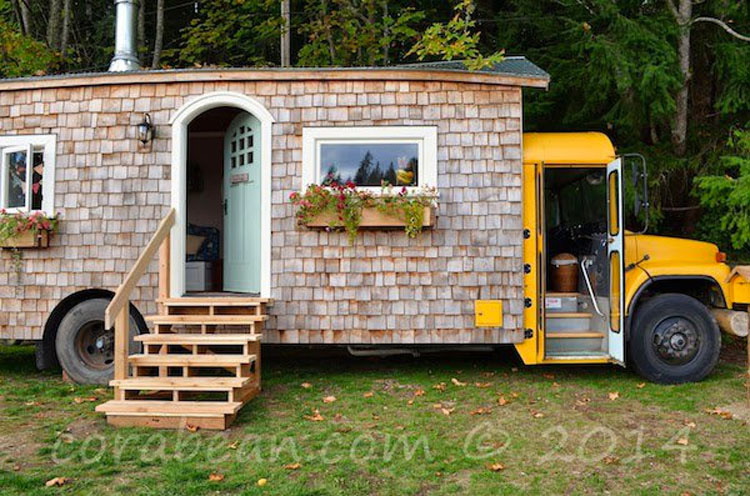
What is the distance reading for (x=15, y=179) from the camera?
21.8 ft

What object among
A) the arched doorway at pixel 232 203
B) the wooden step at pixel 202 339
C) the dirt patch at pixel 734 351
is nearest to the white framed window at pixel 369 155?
the arched doorway at pixel 232 203

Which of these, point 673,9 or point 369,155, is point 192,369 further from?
point 673,9

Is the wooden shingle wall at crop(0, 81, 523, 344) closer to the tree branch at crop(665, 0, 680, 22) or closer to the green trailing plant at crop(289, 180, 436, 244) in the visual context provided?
the green trailing plant at crop(289, 180, 436, 244)

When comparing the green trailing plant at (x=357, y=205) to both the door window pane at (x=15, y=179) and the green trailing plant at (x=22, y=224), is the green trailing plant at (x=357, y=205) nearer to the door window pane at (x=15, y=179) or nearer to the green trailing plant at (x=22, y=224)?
the green trailing plant at (x=22, y=224)

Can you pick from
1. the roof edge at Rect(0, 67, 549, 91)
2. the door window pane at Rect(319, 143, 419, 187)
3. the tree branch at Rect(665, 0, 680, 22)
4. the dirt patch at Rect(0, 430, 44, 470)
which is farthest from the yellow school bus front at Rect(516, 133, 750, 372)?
the dirt patch at Rect(0, 430, 44, 470)

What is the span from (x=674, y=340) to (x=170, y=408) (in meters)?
4.65

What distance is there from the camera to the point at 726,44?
27.5ft

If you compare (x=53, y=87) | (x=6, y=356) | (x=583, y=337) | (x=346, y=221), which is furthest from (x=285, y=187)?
(x=6, y=356)

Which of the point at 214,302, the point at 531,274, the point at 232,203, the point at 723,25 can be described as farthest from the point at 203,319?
the point at 723,25

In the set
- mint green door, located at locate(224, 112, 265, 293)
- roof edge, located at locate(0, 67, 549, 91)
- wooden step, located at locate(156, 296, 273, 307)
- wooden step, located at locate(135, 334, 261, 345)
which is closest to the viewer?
wooden step, located at locate(135, 334, 261, 345)

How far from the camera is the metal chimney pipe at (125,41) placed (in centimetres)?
815

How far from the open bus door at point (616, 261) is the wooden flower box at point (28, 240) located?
18.5 ft

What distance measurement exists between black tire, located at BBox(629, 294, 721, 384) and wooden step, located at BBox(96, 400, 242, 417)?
3853 mm

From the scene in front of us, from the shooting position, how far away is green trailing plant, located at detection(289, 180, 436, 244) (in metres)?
6.09
